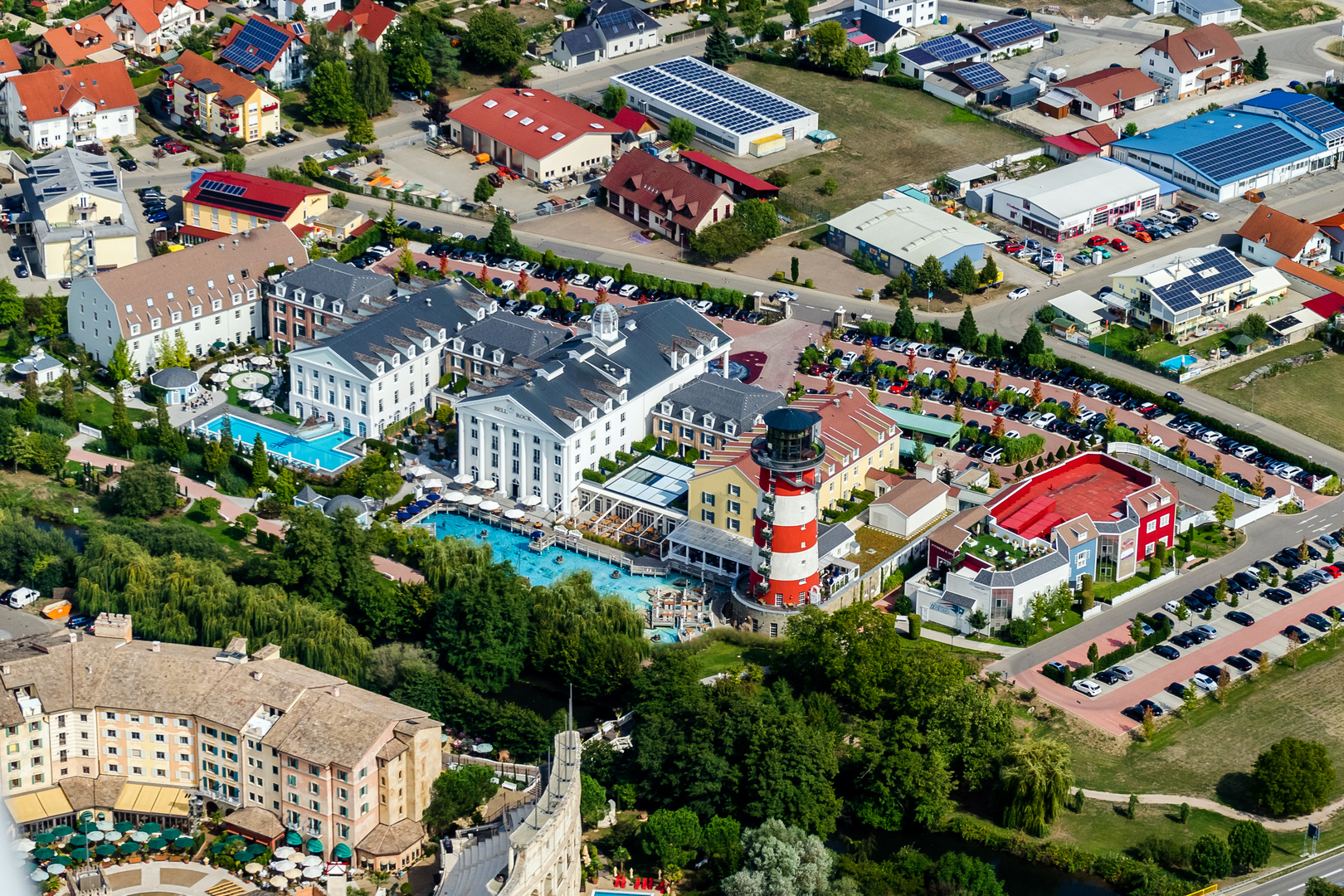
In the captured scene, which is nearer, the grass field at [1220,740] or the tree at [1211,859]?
the tree at [1211,859]

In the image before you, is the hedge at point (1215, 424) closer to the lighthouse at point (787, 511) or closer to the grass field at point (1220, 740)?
the grass field at point (1220, 740)

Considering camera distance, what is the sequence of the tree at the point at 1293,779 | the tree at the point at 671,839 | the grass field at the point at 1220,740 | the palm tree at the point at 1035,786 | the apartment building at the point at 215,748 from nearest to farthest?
the apartment building at the point at 215,748, the tree at the point at 671,839, the palm tree at the point at 1035,786, the tree at the point at 1293,779, the grass field at the point at 1220,740

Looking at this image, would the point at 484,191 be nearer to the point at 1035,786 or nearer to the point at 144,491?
the point at 144,491

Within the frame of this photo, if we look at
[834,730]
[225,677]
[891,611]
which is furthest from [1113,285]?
[225,677]

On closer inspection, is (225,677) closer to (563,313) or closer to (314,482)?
(314,482)

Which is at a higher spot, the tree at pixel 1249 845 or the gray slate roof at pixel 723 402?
the gray slate roof at pixel 723 402

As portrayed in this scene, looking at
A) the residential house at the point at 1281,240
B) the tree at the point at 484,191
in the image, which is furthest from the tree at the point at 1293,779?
the tree at the point at 484,191

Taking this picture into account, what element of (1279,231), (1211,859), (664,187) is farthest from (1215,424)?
(664,187)
